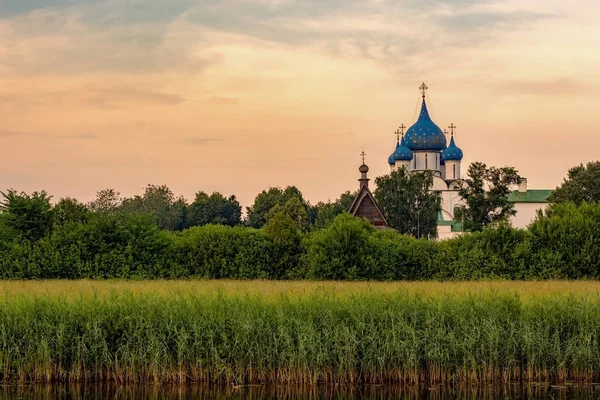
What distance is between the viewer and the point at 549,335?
57.6 feet

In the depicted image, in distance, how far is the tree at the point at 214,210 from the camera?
357 ft

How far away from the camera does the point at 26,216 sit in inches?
1272

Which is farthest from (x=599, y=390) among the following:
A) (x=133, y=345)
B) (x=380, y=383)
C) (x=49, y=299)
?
(x=49, y=299)

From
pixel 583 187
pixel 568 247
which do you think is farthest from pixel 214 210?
pixel 568 247

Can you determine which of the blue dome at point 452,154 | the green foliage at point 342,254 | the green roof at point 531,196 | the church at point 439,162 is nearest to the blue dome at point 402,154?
the church at point 439,162

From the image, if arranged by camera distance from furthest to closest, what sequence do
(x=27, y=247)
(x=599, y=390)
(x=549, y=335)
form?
(x=27, y=247)
(x=549, y=335)
(x=599, y=390)

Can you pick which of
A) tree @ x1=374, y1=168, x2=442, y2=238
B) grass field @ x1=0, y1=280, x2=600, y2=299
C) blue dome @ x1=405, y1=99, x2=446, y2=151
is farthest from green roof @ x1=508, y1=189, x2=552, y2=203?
grass field @ x1=0, y1=280, x2=600, y2=299

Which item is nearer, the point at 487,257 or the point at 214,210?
the point at 487,257

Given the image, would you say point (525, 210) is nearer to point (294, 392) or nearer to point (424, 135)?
point (424, 135)

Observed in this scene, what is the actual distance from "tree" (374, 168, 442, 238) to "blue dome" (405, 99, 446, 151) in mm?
21560

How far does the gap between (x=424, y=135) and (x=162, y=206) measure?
35.1 meters

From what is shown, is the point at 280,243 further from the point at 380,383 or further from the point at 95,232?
the point at 380,383

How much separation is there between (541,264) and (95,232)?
15.7 metres

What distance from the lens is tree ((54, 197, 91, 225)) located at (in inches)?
1299
